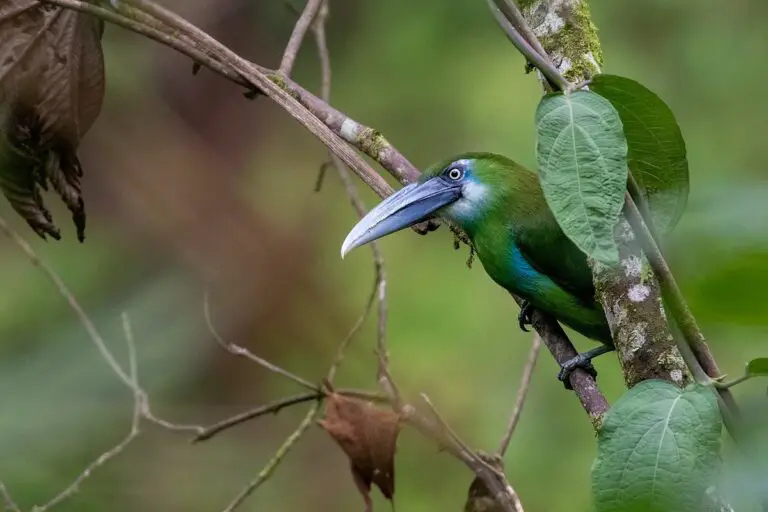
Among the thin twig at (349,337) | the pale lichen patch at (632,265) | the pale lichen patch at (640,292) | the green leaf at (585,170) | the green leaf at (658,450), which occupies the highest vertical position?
the green leaf at (585,170)

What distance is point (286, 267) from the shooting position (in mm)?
4430

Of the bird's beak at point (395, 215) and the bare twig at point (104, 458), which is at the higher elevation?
the bird's beak at point (395, 215)

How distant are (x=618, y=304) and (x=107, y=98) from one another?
3.43 metres

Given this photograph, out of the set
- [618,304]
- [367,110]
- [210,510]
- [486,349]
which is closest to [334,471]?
[210,510]

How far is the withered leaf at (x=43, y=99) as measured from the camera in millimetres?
1826

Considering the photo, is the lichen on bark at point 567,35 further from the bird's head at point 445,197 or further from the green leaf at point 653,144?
the bird's head at point 445,197

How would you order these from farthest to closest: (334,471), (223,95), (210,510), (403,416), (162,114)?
(223,95) → (162,114) → (334,471) → (210,510) → (403,416)

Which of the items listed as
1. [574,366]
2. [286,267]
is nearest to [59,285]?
[574,366]

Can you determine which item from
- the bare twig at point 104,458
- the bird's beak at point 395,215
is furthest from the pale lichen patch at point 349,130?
the bare twig at point 104,458

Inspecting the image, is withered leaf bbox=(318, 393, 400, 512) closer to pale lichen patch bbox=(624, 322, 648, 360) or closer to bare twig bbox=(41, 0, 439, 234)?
bare twig bbox=(41, 0, 439, 234)

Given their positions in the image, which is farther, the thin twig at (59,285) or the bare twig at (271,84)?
the thin twig at (59,285)

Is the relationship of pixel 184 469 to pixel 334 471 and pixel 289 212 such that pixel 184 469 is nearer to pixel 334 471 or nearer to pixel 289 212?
pixel 334 471

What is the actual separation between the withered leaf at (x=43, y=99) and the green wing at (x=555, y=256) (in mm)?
996

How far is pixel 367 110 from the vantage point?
501 cm
